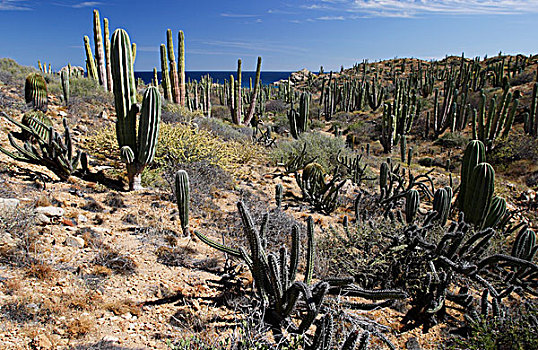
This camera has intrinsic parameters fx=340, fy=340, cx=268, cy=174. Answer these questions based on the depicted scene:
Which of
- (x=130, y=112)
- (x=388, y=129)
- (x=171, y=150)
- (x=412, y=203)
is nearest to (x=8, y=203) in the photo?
(x=130, y=112)

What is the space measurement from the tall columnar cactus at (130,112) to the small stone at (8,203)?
1.81 meters

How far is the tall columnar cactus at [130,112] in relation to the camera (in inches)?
226

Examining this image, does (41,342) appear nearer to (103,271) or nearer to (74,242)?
(103,271)

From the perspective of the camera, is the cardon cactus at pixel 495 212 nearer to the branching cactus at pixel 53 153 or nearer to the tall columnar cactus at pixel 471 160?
the tall columnar cactus at pixel 471 160

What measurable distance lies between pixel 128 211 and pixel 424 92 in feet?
98.1

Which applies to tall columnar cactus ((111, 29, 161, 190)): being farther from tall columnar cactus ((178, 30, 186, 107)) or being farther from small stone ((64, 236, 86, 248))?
tall columnar cactus ((178, 30, 186, 107))

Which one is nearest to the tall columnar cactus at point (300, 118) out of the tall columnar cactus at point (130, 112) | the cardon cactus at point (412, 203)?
the cardon cactus at point (412, 203)

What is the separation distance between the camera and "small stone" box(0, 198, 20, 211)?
13.2 ft

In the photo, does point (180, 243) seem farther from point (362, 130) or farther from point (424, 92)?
point (424, 92)

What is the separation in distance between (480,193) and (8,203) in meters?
6.91

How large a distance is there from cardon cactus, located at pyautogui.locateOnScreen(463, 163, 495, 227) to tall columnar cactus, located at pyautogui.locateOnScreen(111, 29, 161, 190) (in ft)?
18.4

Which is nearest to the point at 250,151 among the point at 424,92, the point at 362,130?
the point at 362,130

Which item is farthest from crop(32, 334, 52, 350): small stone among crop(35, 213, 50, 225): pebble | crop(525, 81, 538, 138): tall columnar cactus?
crop(525, 81, 538, 138): tall columnar cactus

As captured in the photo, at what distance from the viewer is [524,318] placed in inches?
136
